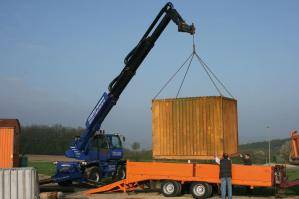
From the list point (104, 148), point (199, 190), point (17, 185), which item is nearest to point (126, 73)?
point (104, 148)

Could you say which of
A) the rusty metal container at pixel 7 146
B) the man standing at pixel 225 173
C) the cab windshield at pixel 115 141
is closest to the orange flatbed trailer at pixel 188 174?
the man standing at pixel 225 173

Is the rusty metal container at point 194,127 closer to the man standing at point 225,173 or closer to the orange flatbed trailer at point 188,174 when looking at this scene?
the orange flatbed trailer at point 188,174

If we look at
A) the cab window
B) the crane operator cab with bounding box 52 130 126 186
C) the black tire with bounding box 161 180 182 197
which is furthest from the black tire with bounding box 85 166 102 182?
the black tire with bounding box 161 180 182 197

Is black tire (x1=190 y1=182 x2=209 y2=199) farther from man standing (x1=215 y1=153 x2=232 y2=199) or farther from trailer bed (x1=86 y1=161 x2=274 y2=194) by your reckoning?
man standing (x1=215 y1=153 x2=232 y2=199)

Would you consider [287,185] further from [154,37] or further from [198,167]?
[154,37]

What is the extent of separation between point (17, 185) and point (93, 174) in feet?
37.3

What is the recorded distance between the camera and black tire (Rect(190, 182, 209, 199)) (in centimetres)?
1698

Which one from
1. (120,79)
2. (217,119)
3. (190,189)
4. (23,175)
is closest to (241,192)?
(190,189)

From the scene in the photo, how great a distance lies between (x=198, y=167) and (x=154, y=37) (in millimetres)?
6176

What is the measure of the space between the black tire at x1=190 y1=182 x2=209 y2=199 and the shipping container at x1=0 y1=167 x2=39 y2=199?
7.56 meters

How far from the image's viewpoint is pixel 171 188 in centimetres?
1766

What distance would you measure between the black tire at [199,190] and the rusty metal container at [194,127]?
0.98m

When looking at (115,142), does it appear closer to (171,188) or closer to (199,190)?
(171,188)

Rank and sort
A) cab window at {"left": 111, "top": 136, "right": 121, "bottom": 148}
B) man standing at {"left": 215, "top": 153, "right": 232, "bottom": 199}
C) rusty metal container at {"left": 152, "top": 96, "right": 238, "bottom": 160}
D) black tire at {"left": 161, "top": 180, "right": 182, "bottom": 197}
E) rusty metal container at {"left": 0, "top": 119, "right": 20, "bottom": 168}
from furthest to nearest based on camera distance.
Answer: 1. rusty metal container at {"left": 0, "top": 119, "right": 20, "bottom": 168}
2. cab window at {"left": 111, "top": 136, "right": 121, "bottom": 148}
3. black tire at {"left": 161, "top": 180, "right": 182, "bottom": 197}
4. rusty metal container at {"left": 152, "top": 96, "right": 238, "bottom": 160}
5. man standing at {"left": 215, "top": 153, "right": 232, "bottom": 199}
